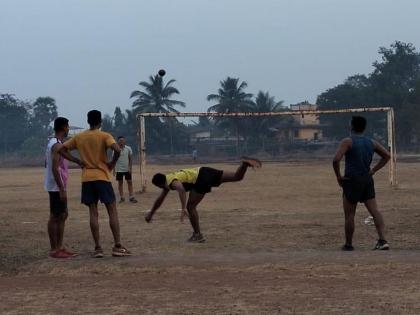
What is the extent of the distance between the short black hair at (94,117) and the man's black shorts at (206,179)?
1814mm

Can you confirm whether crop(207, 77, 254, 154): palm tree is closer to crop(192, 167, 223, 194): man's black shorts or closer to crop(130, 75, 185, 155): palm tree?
crop(130, 75, 185, 155): palm tree

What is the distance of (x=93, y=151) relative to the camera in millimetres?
8898

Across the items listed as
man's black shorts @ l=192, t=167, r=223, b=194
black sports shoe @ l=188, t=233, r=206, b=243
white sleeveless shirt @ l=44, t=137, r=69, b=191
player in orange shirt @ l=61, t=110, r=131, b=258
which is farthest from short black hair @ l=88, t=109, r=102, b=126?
black sports shoe @ l=188, t=233, r=206, b=243

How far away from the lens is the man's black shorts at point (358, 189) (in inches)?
364

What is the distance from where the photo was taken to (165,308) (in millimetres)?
6328

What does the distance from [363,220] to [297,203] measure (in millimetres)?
4615

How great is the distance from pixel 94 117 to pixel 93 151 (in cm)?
42

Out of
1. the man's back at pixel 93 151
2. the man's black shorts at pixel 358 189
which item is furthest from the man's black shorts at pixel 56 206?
the man's black shorts at pixel 358 189

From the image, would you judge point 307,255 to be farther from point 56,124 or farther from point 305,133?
point 305,133

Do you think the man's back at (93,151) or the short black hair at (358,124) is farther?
the short black hair at (358,124)

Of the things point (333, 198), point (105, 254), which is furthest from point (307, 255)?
point (333, 198)

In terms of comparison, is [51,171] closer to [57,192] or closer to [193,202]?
[57,192]

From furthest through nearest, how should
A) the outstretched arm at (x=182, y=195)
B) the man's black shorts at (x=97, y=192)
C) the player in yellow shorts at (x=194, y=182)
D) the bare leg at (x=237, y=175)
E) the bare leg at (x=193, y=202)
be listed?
the bare leg at (x=193, y=202) < the player in yellow shorts at (x=194, y=182) < the bare leg at (x=237, y=175) < the outstretched arm at (x=182, y=195) < the man's black shorts at (x=97, y=192)

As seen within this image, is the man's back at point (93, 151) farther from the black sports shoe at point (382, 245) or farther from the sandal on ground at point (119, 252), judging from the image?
the black sports shoe at point (382, 245)
